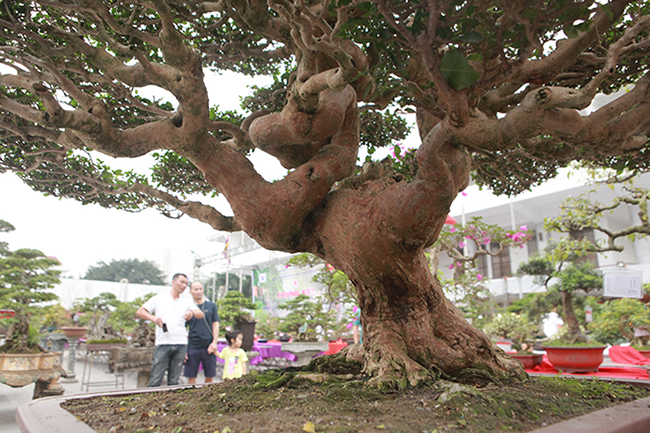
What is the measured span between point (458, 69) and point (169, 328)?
11.1 feet

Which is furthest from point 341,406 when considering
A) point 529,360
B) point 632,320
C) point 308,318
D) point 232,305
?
point 232,305

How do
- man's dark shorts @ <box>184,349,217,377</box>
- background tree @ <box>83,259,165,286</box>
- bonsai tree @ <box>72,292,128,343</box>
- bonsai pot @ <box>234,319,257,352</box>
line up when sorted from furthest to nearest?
background tree @ <box>83,259,165,286</box>
bonsai tree @ <box>72,292,128,343</box>
bonsai pot @ <box>234,319,257,352</box>
man's dark shorts @ <box>184,349,217,377</box>

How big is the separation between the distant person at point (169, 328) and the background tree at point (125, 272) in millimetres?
36070

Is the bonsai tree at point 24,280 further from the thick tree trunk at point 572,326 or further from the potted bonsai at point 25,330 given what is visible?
the thick tree trunk at point 572,326

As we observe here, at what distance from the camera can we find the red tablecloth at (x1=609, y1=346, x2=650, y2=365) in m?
4.79

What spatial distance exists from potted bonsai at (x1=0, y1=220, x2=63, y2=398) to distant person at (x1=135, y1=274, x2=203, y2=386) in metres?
1.77

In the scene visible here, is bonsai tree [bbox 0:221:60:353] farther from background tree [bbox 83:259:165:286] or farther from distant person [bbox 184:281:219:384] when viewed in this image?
background tree [bbox 83:259:165:286]

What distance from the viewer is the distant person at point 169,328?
3.58 m

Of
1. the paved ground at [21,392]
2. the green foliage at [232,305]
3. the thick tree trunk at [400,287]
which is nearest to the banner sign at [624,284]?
the thick tree trunk at [400,287]

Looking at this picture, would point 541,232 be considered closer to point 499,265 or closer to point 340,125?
point 499,265

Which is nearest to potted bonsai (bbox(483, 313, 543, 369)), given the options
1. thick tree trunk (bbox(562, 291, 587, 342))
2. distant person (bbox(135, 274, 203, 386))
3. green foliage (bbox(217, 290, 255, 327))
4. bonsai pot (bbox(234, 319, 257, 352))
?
thick tree trunk (bbox(562, 291, 587, 342))

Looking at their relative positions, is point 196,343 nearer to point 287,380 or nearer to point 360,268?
point 287,380

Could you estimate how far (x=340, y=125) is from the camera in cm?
248

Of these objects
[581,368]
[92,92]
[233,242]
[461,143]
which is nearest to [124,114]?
[92,92]
